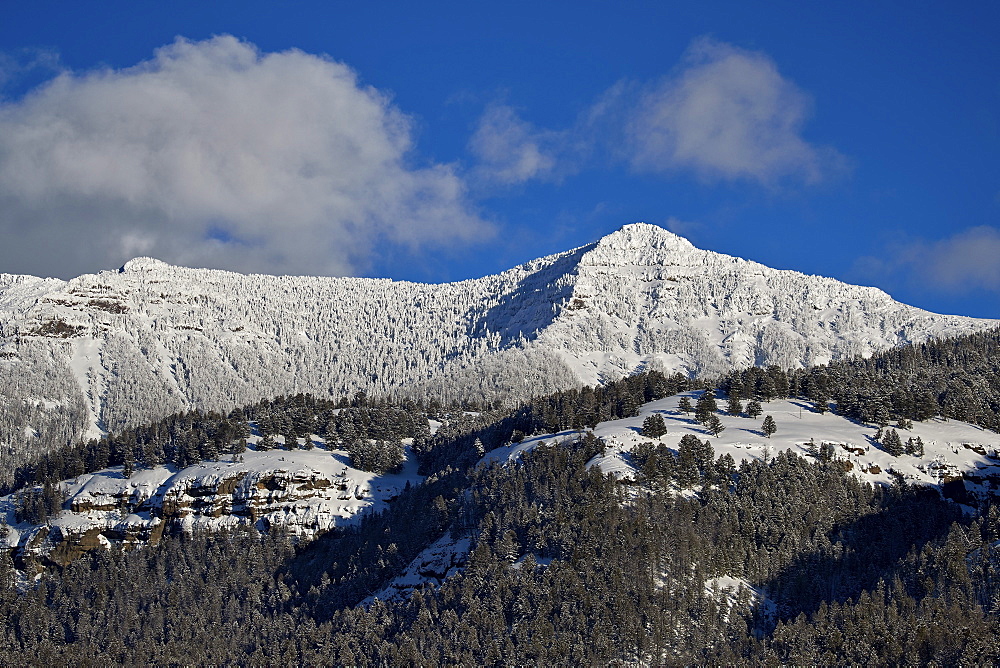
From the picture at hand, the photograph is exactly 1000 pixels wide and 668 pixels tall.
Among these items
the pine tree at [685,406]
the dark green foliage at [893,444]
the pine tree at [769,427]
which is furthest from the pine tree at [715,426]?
the dark green foliage at [893,444]

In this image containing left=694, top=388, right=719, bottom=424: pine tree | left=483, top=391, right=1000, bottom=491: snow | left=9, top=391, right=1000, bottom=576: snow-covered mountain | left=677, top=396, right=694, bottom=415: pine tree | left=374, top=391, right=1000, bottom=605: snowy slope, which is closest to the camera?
left=374, top=391, right=1000, bottom=605: snowy slope

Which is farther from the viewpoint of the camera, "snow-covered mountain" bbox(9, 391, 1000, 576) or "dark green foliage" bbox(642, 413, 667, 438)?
"dark green foliage" bbox(642, 413, 667, 438)

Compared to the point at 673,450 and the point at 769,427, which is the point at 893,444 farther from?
the point at 673,450

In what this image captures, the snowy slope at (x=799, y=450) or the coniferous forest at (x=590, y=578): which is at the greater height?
the snowy slope at (x=799, y=450)

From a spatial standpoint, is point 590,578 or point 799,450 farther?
point 799,450

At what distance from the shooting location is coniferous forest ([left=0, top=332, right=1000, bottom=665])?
391ft

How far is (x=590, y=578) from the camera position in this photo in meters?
129

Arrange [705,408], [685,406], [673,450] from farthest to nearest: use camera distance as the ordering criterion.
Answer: [685,406]
[705,408]
[673,450]

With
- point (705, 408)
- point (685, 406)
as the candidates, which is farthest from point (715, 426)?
point (685, 406)

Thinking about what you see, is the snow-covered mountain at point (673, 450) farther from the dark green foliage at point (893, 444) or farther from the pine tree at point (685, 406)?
the pine tree at point (685, 406)

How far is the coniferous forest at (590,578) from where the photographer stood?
11912cm

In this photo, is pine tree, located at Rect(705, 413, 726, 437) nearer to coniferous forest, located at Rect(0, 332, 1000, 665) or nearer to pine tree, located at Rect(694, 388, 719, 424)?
pine tree, located at Rect(694, 388, 719, 424)

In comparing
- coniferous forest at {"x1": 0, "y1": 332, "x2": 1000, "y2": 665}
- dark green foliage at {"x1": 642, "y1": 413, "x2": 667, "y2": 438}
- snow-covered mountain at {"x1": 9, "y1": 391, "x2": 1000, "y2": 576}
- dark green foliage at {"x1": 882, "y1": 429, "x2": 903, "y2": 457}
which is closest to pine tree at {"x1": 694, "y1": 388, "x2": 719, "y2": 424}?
snow-covered mountain at {"x1": 9, "y1": 391, "x2": 1000, "y2": 576}

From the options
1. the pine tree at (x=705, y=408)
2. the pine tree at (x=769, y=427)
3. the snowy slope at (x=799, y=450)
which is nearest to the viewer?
the snowy slope at (x=799, y=450)
